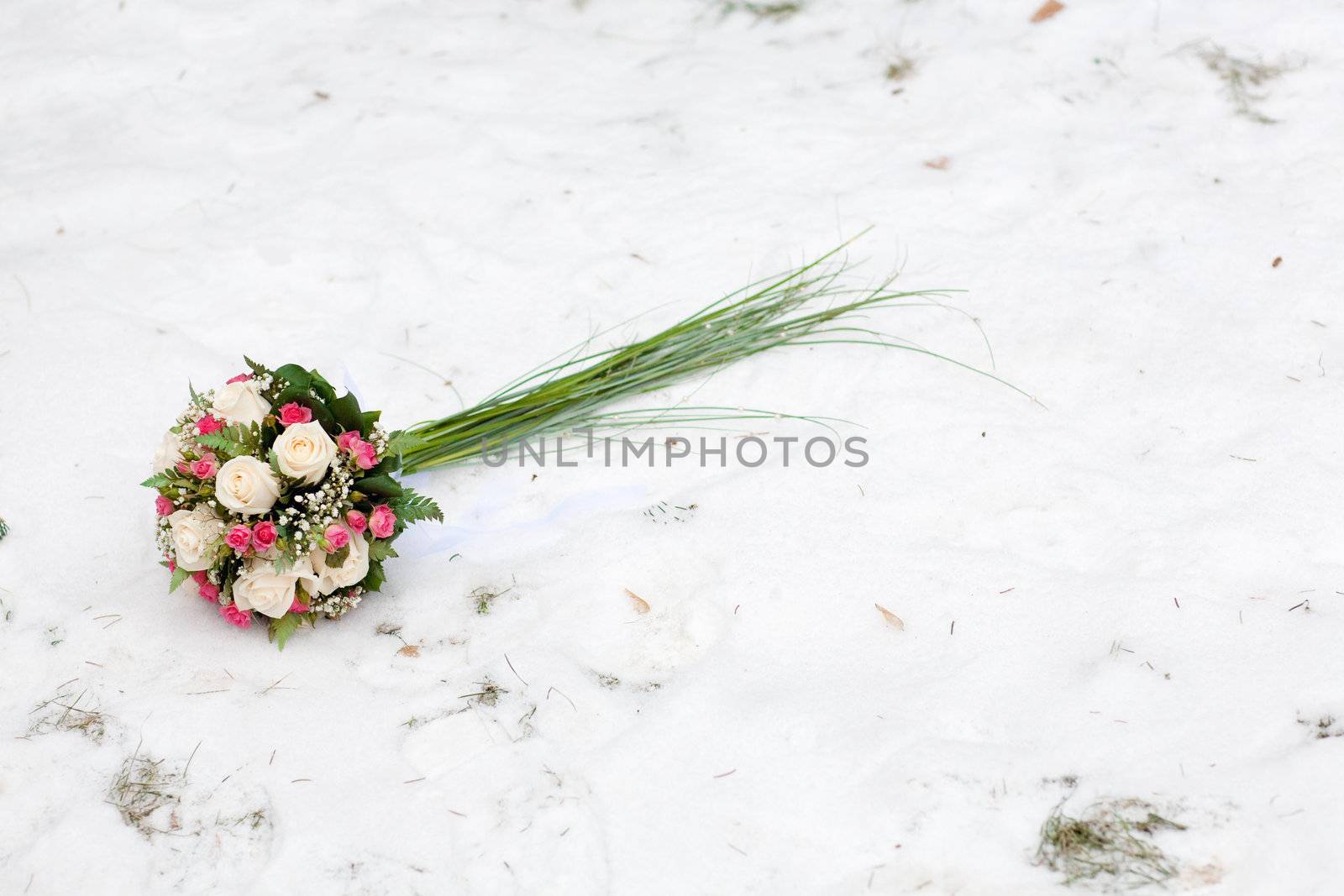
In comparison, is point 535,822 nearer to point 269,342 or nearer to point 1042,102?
point 269,342

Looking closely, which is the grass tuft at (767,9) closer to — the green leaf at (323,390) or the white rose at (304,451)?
the green leaf at (323,390)

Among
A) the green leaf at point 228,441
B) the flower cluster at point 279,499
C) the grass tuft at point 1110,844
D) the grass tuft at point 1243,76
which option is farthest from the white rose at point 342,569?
the grass tuft at point 1243,76

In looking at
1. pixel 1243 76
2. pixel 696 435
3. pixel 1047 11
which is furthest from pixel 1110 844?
pixel 1047 11

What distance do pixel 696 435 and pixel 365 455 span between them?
0.77 metres

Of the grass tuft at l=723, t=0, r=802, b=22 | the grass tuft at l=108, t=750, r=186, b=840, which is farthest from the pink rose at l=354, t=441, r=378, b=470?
the grass tuft at l=723, t=0, r=802, b=22

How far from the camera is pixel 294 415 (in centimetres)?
189

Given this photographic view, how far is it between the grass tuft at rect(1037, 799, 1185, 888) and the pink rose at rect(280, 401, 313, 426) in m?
1.36

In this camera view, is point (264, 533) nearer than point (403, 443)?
Yes

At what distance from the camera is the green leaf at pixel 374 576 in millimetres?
2004

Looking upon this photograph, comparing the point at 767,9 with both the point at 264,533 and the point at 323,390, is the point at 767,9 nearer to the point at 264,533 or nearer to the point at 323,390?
the point at 323,390

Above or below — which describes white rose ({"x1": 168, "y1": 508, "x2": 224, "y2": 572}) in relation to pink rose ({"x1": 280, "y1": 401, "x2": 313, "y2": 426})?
below

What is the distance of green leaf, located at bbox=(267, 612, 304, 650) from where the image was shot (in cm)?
195

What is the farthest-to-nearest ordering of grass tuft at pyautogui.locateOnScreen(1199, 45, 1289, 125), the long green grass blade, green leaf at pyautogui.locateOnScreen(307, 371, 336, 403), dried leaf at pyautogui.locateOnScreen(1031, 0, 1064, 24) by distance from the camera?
1. dried leaf at pyautogui.locateOnScreen(1031, 0, 1064, 24)
2. grass tuft at pyautogui.locateOnScreen(1199, 45, 1289, 125)
3. the long green grass blade
4. green leaf at pyautogui.locateOnScreen(307, 371, 336, 403)

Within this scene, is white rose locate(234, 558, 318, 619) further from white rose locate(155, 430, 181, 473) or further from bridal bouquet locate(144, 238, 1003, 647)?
white rose locate(155, 430, 181, 473)
